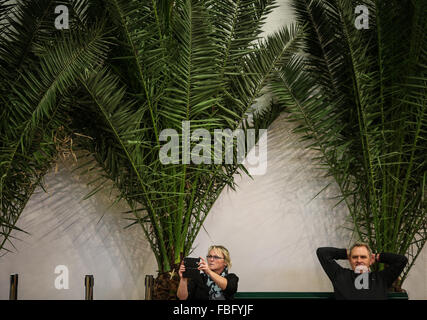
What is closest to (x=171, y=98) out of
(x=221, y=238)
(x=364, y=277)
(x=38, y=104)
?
(x=38, y=104)

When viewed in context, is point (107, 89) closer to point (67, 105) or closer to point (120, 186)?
point (67, 105)

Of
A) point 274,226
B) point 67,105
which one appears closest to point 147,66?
point 67,105

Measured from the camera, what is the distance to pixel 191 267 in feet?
12.0

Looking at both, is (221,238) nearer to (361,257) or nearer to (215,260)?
(215,260)

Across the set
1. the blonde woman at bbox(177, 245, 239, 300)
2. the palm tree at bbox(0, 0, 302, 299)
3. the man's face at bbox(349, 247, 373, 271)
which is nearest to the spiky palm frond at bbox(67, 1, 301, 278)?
the palm tree at bbox(0, 0, 302, 299)

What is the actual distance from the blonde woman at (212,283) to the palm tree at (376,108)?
1.43 m

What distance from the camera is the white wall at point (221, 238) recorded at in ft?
16.0

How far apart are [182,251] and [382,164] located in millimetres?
1962

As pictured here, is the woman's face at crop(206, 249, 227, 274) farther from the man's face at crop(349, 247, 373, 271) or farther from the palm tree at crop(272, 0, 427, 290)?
the palm tree at crop(272, 0, 427, 290)

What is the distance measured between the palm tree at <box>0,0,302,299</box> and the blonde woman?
390 millimetres

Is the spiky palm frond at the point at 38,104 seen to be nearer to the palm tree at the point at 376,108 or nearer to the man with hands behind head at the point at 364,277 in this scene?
the palm tree at the point at 376,108

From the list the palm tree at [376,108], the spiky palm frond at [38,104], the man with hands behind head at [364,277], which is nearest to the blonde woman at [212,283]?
the man with hands behind head at [364,277]

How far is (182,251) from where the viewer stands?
4.23m
